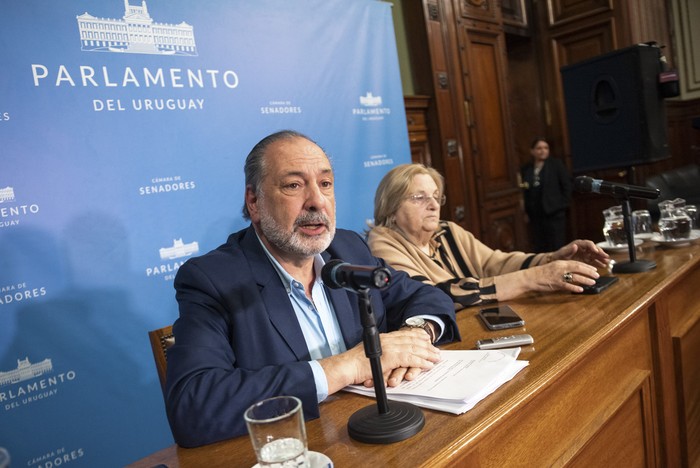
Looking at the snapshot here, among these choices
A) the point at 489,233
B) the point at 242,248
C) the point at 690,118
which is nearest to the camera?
the point at 242,248

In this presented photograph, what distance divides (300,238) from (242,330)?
1.04ft

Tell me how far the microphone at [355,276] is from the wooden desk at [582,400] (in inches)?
11.7

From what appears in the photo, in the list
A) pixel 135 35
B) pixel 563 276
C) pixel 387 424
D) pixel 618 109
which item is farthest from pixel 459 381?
pixel 618 109

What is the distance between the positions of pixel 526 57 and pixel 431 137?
2.45 m

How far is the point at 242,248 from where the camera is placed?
61.4 inches

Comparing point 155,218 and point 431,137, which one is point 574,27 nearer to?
point 431,137

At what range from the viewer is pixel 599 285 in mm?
1893

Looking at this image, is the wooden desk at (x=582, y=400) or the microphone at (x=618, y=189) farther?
the microphone at (x=618, y=189)

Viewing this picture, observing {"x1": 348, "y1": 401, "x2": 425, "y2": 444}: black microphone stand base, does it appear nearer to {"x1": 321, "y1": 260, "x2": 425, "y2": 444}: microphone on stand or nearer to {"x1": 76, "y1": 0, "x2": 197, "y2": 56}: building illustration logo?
{"x1": 321, "y1": 260, "x2": 425, "y2": 444}: microphone on stand

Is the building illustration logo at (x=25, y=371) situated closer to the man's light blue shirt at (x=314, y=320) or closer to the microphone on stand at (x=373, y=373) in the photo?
the man's light blue shirt at (x=314, y=320)

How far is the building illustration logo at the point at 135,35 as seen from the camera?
7.87ft

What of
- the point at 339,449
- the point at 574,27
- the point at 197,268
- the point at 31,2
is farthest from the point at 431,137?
the point at 339,449

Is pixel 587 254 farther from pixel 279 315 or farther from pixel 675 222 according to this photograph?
pixel 279 315

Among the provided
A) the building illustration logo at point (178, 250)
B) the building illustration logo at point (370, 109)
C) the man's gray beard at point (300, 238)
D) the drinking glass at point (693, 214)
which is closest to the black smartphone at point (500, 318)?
the man's gray beard at point (300, 238)
